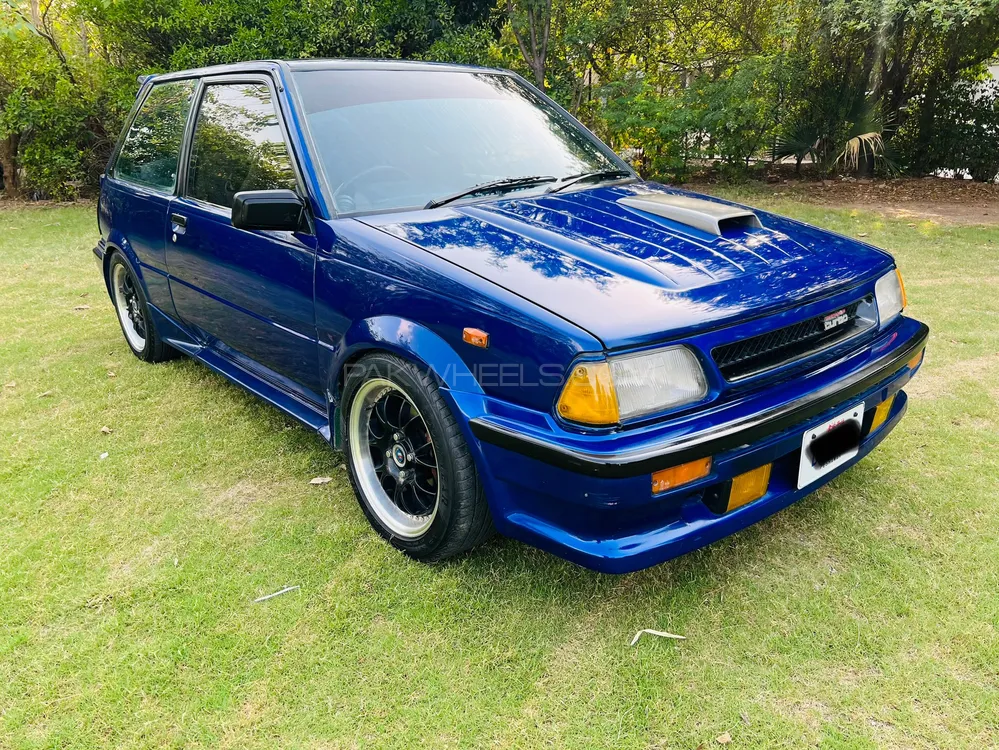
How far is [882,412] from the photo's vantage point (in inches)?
101

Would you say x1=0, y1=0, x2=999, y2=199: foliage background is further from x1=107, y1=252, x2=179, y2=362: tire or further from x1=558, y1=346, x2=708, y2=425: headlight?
x1=558, y1=346, x2=708, y2=425: headlight

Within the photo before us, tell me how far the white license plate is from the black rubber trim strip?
0.07m

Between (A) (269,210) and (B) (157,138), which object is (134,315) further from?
(A) (269,210)

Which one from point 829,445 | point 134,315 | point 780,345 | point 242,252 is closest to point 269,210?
point 242,252

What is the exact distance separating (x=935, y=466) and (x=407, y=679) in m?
2.41

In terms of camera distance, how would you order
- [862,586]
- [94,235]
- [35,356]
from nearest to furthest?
[862,586] < [35,356] < [94,235]

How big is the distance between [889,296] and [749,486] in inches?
42.7

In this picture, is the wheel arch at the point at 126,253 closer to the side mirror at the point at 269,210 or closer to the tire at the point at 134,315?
the tire at the point at 134,315

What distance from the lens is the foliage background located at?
32.0 ft

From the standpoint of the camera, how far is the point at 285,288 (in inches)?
110

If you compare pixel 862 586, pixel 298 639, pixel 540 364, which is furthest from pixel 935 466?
pixel 298 639

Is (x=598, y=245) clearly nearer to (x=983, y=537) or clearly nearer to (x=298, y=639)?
(x=298, y=639)

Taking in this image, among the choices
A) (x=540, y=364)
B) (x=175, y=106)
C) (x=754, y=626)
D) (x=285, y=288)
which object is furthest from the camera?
(x=175, y=106)

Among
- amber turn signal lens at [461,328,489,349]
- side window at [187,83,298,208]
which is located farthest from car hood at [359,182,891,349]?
side window at [187,83,298,208]
